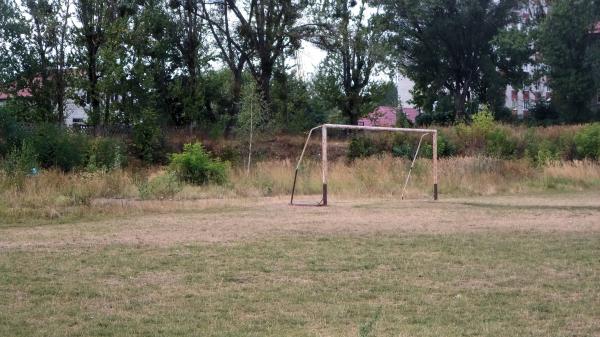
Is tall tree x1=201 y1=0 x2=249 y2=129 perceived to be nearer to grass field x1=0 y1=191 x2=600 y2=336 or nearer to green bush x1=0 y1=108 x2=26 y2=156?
green bush x1=0 y1=108 x2=26 y2=156

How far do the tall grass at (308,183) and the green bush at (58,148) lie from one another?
30.8 ft

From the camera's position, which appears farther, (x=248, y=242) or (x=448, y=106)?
(x=448, y=106)

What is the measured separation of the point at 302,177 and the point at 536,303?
19.9 m

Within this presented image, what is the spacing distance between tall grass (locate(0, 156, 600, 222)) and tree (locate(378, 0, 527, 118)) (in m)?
23.3

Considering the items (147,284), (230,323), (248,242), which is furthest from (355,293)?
(248,242)

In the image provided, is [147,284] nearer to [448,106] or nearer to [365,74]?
[365,74]

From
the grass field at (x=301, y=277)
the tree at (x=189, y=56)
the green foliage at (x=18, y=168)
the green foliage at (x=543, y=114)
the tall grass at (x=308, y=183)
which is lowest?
the grass field at (x=301, y=277)

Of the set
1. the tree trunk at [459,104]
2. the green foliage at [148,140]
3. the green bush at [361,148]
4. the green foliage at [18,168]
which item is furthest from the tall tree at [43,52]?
the tree trunk at [459,104]

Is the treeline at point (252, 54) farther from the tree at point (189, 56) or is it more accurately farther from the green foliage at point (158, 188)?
the green foliage at point (158, 188)

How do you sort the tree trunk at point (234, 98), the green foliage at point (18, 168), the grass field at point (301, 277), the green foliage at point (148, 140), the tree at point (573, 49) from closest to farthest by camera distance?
the grass field at point (301, 277) < the green foliage at point (18, 168) < the green foliage at point (148, 140) < the tree trunk at point (234, 98) < the tree at point (573, 49)

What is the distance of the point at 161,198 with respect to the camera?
22.1m

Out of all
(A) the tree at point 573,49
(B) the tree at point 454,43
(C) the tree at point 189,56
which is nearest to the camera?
(C) the tree at point 189,56

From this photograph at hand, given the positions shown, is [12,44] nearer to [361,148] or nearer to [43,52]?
[43,52]

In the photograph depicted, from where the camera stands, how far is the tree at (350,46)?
45.2 meters
